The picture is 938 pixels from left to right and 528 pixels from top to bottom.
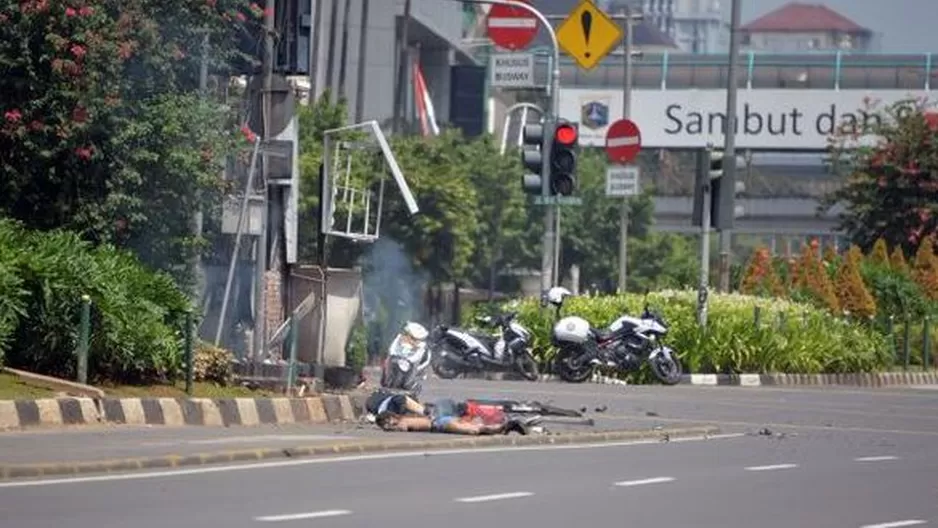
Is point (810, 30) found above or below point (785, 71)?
above

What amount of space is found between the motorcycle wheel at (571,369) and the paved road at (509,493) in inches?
618

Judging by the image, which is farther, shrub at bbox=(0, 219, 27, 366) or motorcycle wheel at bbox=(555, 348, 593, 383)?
motorcycle wheel at bbox=(555, 348, 593, 383)

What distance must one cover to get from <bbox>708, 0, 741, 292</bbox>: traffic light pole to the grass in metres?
15.5

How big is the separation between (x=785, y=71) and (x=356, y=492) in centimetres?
6289

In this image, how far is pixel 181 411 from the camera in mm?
21594

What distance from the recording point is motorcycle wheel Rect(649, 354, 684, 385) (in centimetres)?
3675

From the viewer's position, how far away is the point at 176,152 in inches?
1027

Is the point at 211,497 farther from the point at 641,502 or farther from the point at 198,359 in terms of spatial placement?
the point at 198,359

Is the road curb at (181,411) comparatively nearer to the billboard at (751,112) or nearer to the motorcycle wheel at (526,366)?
the motorcycle wheel at (526,366)

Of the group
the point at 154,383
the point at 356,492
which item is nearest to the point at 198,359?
the point at 154,383

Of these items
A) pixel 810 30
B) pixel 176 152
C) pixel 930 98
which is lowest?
pixel 176 152

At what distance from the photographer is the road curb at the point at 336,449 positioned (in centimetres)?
1634

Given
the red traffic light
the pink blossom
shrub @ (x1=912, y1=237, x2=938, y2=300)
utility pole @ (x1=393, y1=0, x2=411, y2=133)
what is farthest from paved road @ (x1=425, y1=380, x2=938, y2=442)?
utility pole @ (x1=393, y1=0, x2=411, y2=133)

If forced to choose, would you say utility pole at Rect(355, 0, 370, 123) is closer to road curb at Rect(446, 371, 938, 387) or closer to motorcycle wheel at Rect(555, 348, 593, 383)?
road curb at Rect(446, 371, 938, 387)
